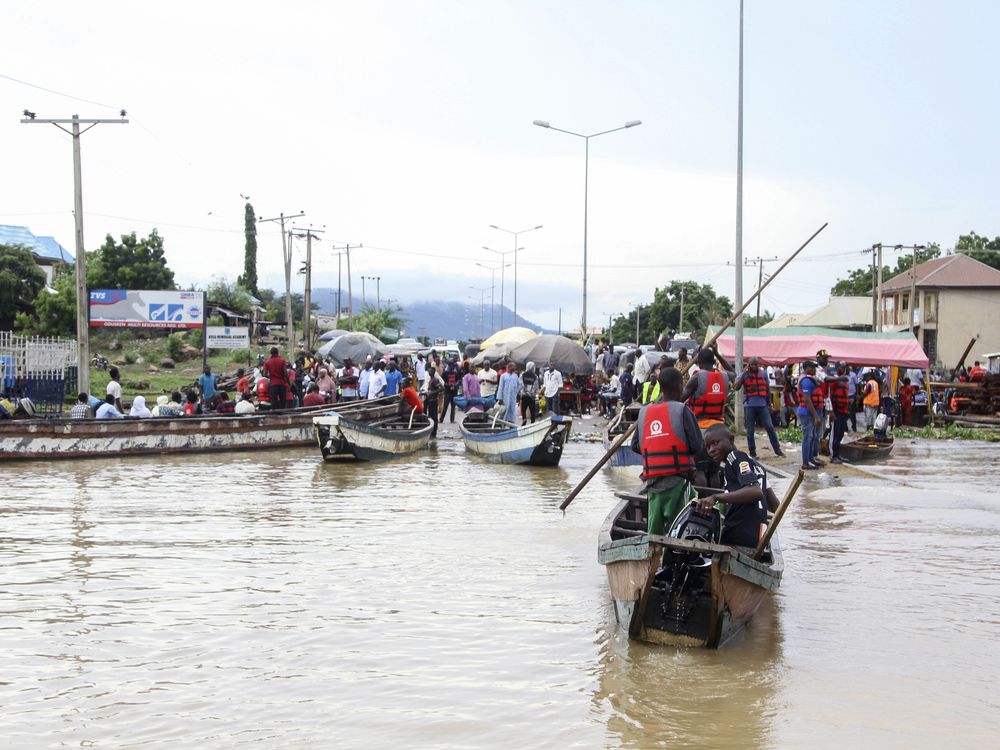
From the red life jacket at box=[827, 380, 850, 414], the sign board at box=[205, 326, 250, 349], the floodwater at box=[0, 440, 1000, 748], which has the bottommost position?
the floodwater at box=[0, 440, 1000, 748]

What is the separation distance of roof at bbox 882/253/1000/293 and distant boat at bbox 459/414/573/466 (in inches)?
1483

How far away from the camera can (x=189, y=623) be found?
8.12 metres

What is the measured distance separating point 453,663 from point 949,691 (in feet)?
11.2

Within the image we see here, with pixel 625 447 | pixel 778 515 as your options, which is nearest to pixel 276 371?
pixel 625 447

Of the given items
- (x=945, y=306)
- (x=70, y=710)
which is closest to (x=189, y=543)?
(x=70, y=710)

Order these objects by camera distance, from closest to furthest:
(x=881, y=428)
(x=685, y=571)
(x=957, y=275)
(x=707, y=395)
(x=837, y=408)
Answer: (x=685, y=571), (x=707, y=395), (x=837, y=408), (x=881, y=428), (x=957, y=275)

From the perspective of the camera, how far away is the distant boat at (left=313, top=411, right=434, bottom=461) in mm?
18969

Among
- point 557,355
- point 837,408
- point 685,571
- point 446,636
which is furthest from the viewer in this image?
point 557,355

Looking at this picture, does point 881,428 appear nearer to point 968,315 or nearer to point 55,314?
point 55,314

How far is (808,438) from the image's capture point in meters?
16.6

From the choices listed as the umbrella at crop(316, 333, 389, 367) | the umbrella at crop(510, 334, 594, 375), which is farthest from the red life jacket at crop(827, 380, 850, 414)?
the umbrella at crop(316, 333, 389, 367)

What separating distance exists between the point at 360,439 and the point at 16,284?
32137 millimetres

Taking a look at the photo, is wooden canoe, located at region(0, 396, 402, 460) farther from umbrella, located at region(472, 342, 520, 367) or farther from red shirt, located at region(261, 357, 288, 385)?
umbrella, located at region(472, 342, 520, 367)

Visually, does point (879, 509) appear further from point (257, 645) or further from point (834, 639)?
point (257, 645)
